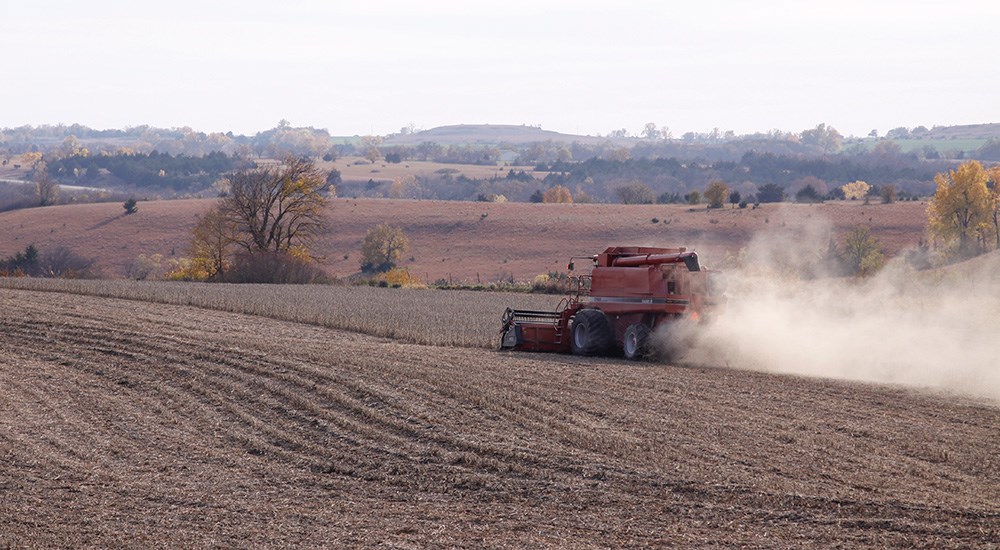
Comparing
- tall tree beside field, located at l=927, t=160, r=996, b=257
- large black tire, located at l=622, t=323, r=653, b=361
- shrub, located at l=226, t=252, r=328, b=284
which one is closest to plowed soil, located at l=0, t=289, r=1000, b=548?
large black tire, located at l=622, t=323, r=653, b=361

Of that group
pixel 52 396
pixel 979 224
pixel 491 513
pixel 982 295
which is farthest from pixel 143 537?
pixel 979 224

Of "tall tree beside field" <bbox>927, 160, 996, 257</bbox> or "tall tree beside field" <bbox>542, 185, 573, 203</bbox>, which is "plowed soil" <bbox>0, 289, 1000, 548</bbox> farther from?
"tall tree beside field" <bbox>542, 185, 573, 203</bbox>

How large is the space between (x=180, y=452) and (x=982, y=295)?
19.9 m

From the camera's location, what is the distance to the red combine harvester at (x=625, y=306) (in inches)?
915

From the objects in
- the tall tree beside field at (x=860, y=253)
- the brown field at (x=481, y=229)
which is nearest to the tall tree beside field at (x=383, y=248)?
the brown field at (x=481, y=229)

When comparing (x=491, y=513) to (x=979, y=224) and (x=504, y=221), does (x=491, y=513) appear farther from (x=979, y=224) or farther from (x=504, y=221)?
(x=504, y=221)

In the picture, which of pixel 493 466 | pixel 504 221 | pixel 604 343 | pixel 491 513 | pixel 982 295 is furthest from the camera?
pixel 504 221

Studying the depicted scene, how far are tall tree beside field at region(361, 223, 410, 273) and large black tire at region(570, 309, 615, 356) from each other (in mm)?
68304

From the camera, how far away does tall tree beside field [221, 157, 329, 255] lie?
67.3 m

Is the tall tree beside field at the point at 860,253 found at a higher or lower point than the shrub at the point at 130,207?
lower

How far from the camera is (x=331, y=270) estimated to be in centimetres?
9438

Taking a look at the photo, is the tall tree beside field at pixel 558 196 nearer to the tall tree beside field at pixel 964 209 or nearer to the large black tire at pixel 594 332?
the tall tree beside field at pixel 964 209

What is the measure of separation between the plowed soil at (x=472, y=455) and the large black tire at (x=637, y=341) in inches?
34.2

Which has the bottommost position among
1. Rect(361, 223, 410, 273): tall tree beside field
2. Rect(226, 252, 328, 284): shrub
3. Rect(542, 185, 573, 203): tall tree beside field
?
Rect(361, 223, 410, 273): tall tree beside field
